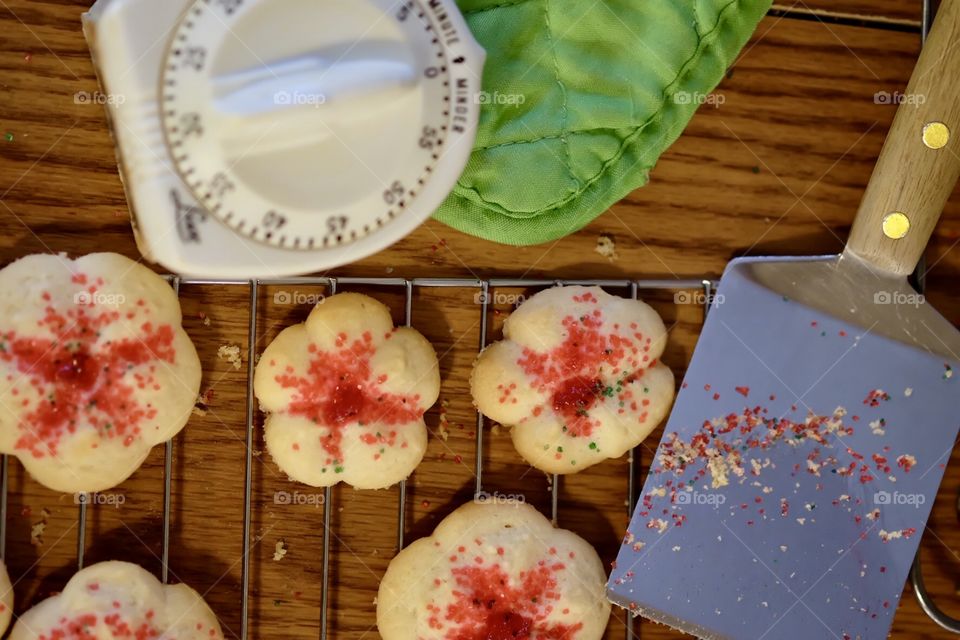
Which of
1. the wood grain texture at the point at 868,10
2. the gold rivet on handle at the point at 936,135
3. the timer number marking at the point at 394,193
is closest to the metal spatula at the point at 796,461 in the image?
the gold rivet on handle at the point at 936,135

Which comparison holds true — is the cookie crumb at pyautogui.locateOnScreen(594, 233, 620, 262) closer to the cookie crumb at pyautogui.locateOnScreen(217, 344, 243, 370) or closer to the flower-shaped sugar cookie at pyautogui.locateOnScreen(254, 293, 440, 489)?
the flower-shaped sugar cookie at pyautogui.locateOnScreen(254, 293, 440, 489)

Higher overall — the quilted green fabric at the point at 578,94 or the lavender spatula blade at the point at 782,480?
the quilted green fabric at the point at 578,94

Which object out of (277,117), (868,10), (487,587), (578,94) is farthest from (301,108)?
(868,10)

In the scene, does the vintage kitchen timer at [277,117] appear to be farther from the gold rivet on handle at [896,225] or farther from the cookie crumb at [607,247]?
the gold rivet on handle at [896,225]

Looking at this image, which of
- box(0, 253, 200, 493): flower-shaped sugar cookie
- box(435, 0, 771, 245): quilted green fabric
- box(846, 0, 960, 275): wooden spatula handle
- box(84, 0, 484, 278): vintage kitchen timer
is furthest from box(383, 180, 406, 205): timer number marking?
box(846, 0, 960, 275): wooden spatula handle

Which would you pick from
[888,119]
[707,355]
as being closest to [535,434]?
[707,355]

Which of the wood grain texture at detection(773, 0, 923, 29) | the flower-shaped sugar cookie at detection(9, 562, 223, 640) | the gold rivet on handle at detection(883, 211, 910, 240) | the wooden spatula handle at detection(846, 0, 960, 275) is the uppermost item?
the wood grain texture at detection(773, 0, 923, 29)

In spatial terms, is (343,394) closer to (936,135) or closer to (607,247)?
(607,247)
